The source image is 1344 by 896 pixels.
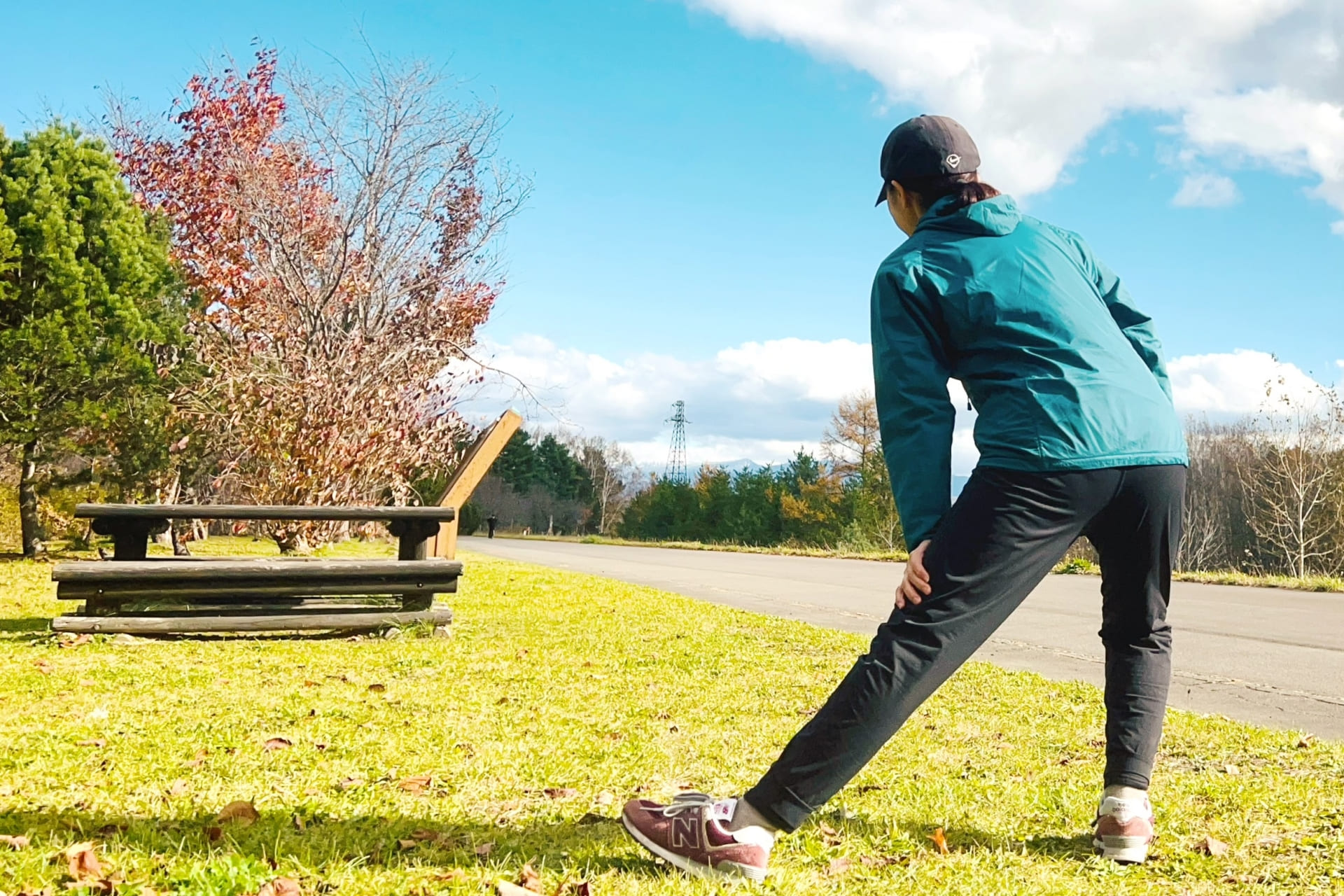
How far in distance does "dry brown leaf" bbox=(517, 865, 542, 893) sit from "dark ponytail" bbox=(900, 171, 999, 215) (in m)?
1.99

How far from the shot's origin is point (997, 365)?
2.58m

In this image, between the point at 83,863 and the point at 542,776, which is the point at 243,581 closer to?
the point at 542,776

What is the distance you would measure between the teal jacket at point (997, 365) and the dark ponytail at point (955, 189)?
2 cm

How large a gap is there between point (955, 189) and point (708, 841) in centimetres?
180

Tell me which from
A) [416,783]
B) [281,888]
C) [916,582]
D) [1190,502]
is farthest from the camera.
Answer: [1190,502]

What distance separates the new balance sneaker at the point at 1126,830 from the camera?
9.11ft

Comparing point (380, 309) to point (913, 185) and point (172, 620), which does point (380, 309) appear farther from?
point (913, 185)

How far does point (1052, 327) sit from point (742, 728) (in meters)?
2.70

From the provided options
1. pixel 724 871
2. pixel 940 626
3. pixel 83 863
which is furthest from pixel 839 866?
pixel 83 863

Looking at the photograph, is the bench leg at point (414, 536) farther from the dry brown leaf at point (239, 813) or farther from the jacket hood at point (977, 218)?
the jacket hood at point (977, 218)

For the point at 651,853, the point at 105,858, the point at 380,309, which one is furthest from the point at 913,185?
the point at 380,309

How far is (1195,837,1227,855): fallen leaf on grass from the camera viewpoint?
286 cm

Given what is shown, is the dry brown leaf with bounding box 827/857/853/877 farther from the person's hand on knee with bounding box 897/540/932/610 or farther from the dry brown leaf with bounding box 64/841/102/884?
the dry brown leaf with bounding box 64/841/102/884

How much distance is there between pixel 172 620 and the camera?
23.3 feet
